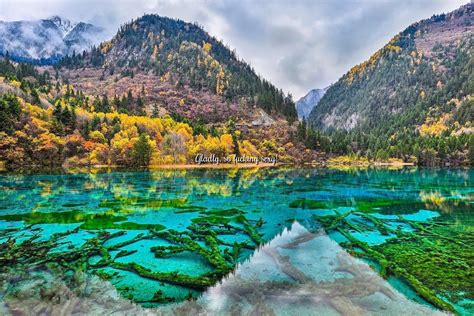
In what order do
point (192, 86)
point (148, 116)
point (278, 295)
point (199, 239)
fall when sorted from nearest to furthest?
point (278, 295), point (199, 239), point (148, 116), point (192, 86)

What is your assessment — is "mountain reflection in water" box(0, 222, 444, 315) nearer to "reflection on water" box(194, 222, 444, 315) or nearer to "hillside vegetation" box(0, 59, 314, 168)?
"reflection on water" box(194, 222, 444, 315)

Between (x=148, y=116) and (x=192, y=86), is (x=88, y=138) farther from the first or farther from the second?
(x=192, y=86)

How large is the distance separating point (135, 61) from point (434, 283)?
214 m

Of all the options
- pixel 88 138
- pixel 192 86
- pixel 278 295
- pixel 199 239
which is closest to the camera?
pixel 278 295

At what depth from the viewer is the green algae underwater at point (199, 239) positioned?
927 centimetres

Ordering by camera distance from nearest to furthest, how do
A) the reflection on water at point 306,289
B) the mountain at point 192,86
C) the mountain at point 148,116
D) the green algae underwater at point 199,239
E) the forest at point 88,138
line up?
the reflection on water at point 306,289
the green algae underwater at point 199,239
the forest at point 88,138
the mountain at point 148,116
the mountain at point 192,86

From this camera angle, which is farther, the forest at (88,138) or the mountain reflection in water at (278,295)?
the forest at (88,138)

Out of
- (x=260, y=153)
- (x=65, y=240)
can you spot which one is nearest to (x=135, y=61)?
(x=260, y=153)

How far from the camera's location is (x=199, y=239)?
558 inches

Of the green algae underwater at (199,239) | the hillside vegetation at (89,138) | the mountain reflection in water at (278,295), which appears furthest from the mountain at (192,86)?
the mountain reflection in water at (278,295)

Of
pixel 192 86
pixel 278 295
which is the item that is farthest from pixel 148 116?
pixel 278 295

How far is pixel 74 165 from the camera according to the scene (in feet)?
229

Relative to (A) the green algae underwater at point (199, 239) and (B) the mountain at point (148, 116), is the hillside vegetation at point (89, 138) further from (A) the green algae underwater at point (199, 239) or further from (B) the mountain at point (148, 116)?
(A) the green algae underwater at point (199, 239)

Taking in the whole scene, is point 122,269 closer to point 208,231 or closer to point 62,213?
point 208,231
